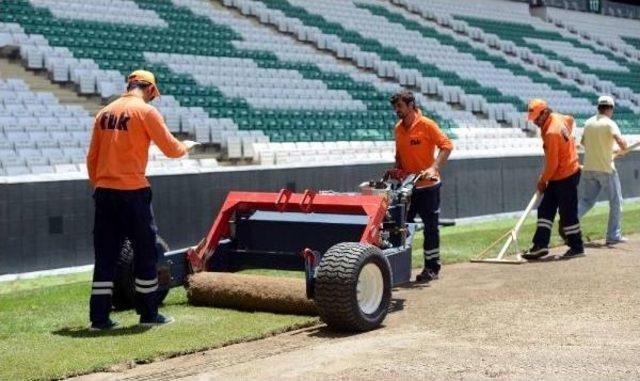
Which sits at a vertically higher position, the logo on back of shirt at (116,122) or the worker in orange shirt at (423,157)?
the logo on back of shirt at (116,122)

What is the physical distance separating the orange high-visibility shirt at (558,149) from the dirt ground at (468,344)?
6.92 feet

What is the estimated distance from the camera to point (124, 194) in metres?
6.18

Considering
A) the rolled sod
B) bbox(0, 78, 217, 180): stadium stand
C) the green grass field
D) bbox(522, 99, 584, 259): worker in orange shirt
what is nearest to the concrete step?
bbox(0, 78, 217, 180): stadium stand

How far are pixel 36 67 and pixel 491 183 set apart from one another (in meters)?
7.58

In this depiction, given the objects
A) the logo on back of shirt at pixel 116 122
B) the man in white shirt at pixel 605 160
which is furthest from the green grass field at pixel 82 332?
the man in white shirt at pixel 605 160

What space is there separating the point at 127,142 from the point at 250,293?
4.69ft

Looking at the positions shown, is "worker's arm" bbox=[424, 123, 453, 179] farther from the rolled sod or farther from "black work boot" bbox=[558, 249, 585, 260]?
"black work boot" bbox=[558, 249, 585, 260]

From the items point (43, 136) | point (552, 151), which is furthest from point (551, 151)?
point (43, 136)

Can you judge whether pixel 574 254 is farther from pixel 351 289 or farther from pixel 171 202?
pixel 351 289

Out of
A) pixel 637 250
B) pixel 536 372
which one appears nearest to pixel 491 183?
pixel 637 250

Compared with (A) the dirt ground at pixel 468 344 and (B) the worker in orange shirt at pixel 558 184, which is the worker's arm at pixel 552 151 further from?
(A) the dirt ground at pixel 468 344

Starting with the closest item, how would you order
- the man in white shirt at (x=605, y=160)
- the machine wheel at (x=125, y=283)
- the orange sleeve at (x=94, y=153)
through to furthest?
the orange sleeve at (x=94, y=153) < the machine wheel at (x=125, y=283) < the man in white shirt at (x=605, y=160)

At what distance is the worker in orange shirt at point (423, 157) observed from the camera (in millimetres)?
8281

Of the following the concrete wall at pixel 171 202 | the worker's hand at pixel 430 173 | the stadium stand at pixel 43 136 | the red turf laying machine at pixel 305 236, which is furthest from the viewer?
the stadium stand at pixel 43 136
